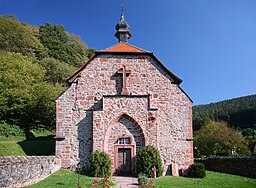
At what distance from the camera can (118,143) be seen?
16.4 meters

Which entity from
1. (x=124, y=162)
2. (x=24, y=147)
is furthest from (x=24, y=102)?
(x=124, y=162)

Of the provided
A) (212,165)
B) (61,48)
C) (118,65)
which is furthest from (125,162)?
(61,48)

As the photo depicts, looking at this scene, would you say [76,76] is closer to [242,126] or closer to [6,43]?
[6,43]

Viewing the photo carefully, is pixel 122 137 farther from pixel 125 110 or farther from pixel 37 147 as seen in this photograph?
pixel 37 147

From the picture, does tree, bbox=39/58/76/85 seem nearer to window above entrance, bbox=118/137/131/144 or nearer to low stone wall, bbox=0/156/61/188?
window above entrance, bbox=118/137/131/144

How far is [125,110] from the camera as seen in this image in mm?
16594

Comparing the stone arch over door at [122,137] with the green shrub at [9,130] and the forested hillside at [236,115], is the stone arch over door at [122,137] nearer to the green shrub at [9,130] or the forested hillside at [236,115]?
the green shrub at [9,130]

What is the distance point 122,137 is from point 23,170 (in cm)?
712

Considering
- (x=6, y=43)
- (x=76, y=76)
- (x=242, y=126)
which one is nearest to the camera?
(x=76, y=76)

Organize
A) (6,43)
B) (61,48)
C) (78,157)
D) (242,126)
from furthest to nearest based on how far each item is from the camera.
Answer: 1. (242,126)
2. (61,48)
3. (6,43)
4. (78,157)

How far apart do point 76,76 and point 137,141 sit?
6.43 metres

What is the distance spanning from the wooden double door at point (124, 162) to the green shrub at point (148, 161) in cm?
92

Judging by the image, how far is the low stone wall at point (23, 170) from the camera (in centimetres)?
945

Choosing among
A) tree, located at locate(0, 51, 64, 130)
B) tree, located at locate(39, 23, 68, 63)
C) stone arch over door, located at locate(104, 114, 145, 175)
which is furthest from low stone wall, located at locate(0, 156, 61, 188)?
tree, located at locate(39, 23, 68, 63)
